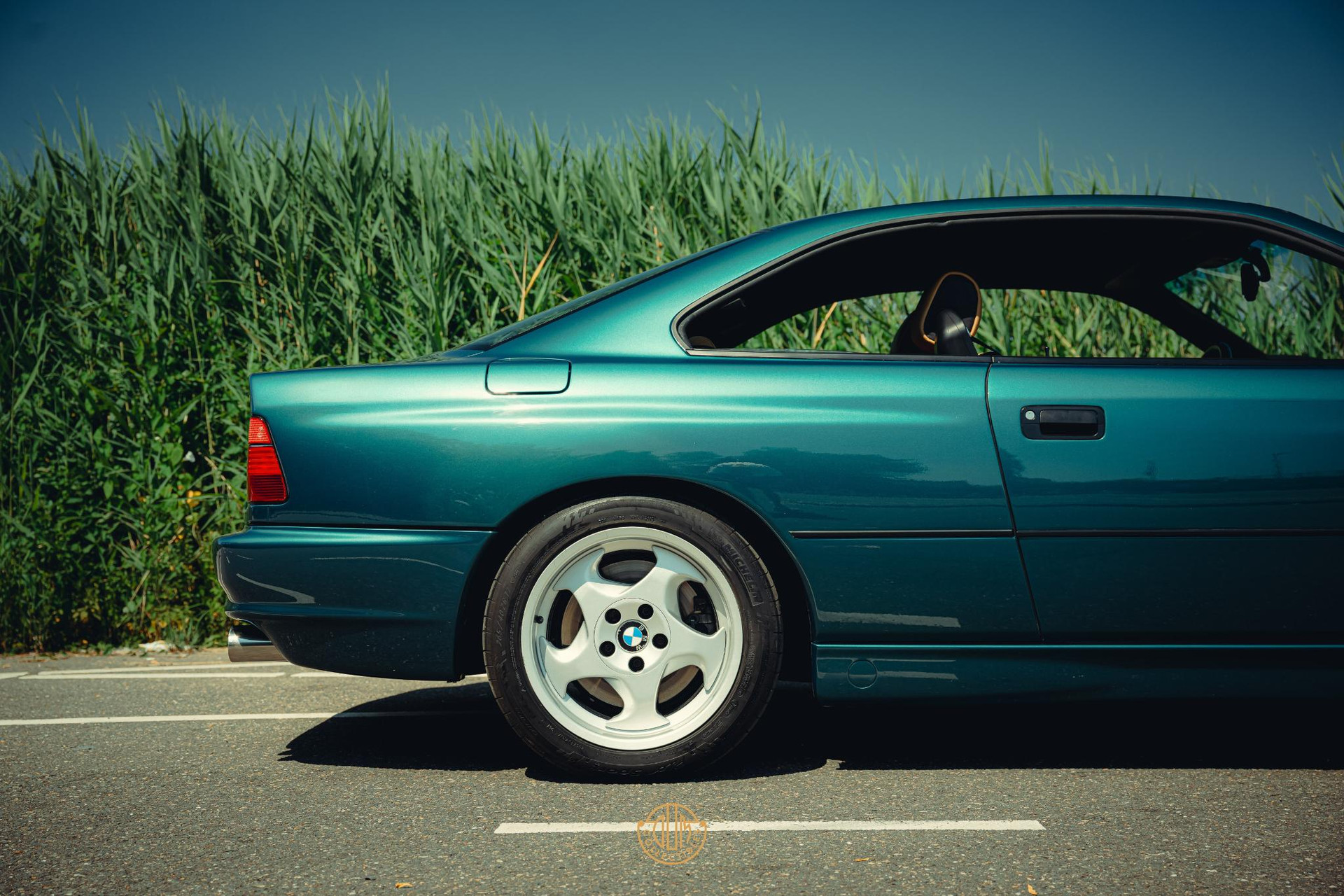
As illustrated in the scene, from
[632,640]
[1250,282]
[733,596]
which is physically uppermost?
[1250,282]

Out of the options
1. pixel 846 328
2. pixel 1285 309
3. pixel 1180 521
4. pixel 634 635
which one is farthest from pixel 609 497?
pixel 1285 309

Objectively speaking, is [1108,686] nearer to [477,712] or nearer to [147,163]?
[477,712]

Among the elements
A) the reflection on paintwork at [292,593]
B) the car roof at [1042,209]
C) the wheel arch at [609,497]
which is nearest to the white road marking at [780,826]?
the wheel arch at [609,497]

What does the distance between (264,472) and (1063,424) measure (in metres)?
2.10

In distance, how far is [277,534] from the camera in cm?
298

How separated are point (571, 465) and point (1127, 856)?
5.15ft

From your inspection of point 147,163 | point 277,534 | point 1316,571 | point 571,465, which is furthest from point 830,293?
point 147,163

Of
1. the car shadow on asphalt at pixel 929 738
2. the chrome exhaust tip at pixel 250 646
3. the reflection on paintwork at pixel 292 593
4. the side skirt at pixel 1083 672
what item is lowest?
the car shadow on asphalt at pixel 929 738

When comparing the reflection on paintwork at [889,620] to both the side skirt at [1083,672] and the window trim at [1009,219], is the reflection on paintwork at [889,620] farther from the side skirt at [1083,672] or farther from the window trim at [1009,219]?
Result: the window trim at [1009,219]

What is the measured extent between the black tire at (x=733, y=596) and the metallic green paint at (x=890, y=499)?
9cm

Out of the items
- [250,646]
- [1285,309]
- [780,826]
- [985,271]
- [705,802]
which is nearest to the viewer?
[780,826]

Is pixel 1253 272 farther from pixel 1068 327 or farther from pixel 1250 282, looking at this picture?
pixel 1068 327

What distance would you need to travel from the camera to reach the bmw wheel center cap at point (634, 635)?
2.98 m

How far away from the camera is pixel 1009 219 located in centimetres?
319
